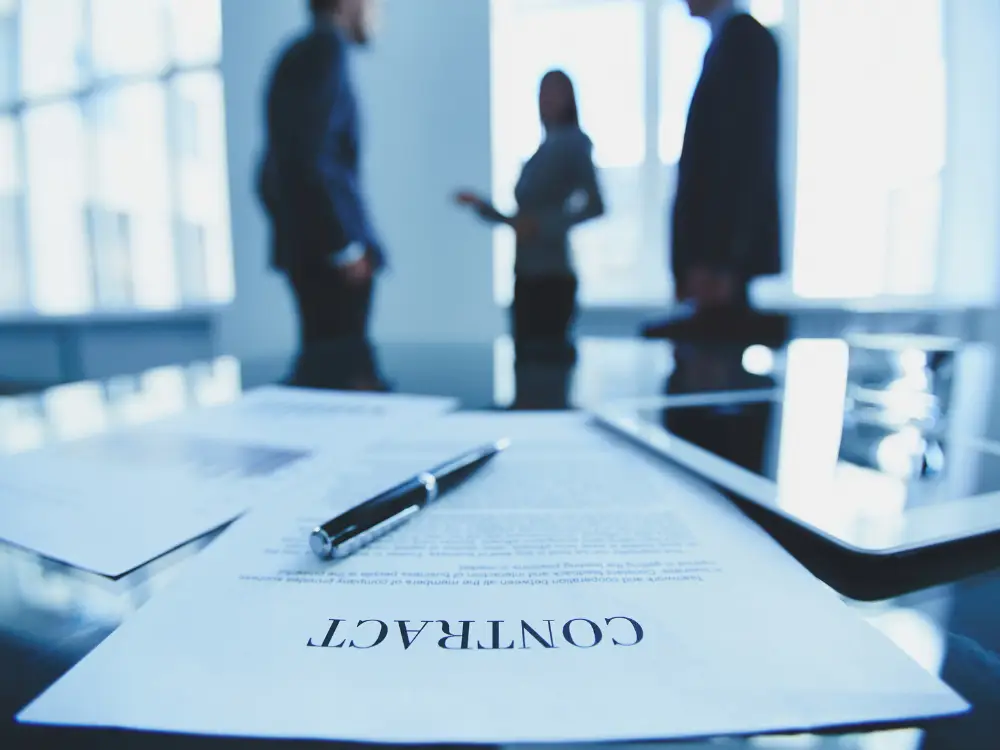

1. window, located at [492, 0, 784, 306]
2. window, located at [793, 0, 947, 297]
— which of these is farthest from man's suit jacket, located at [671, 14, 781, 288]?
window, located at [793, 0, 947, 297]

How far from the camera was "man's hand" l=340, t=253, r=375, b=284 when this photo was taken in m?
1.33

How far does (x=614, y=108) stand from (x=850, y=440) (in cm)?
226

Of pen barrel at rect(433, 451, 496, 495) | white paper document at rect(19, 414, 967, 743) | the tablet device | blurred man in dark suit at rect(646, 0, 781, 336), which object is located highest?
blurred man in dark suit at rect(646, 0, 781, 336)

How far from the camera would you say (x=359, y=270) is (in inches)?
53.0

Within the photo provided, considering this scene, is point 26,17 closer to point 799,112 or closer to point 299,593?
point 799,112

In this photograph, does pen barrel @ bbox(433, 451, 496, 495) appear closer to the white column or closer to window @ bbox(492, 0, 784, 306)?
window @ bbox(492, 0, 784, 306)

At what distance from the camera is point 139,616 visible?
5.7 inches

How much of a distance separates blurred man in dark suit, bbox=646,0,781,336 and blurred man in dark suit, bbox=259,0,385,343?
73 centimetres

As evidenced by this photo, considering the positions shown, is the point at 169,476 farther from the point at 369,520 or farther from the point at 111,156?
the point at 111,156

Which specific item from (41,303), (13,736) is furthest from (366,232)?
(41,303)

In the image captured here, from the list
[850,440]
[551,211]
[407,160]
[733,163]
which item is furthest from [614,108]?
[850,440]

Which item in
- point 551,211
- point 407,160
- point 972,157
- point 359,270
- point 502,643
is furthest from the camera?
point 407,160

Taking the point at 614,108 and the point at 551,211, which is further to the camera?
the point at 614,108

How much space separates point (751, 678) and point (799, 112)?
101 inches
